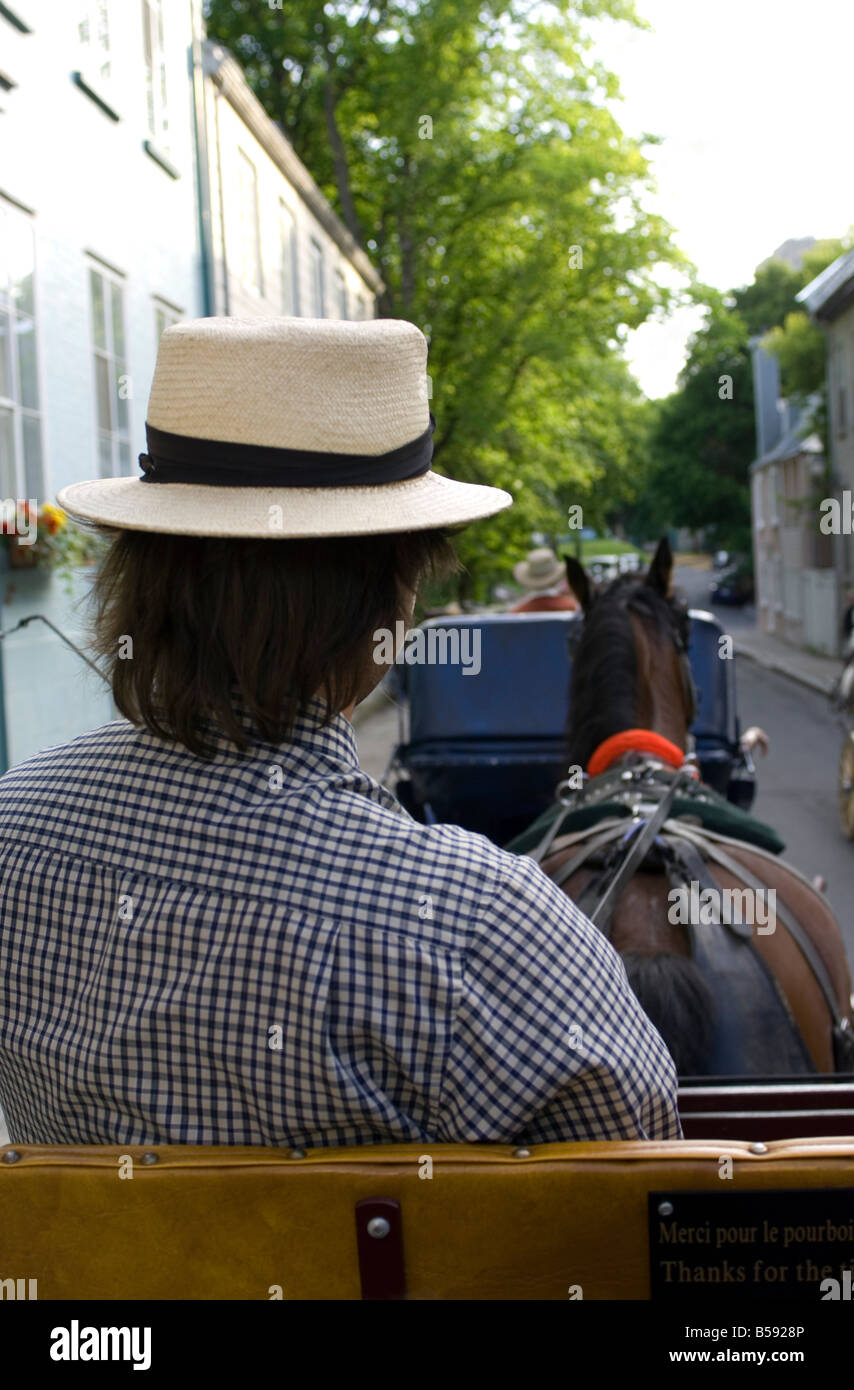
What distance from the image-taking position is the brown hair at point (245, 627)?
1.62 meters

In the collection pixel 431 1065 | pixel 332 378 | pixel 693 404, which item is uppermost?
pixel 693 404

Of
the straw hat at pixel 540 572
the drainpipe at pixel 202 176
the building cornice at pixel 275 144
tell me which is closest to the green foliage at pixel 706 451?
the building cornice at pixel 275 144

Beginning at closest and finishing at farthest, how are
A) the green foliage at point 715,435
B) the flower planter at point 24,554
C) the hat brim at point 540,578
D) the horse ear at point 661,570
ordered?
the horse ear at point 661,570, the flower planter at point 24,554, the hat brim at point 540,578, the green foliage at point 715,435

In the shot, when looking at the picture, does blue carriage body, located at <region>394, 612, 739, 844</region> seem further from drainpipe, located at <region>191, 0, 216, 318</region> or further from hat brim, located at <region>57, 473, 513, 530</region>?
drainpipe, located at <region>191, 0, 216, 318</region>

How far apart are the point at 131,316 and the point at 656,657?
8.33 meters

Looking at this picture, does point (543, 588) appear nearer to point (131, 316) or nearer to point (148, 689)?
point (131, 316)

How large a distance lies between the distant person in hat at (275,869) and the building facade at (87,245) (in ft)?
14.6

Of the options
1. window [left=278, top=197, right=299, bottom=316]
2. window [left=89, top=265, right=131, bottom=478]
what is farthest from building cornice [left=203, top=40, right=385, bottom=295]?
window [left=89, top=265, right=131, bottom=478]

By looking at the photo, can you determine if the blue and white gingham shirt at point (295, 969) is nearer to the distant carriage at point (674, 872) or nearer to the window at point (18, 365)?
the distant carriage at point (674, 872)

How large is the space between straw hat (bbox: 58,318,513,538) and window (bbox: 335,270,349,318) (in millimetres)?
24479

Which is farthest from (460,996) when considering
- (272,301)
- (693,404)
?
(693,404)

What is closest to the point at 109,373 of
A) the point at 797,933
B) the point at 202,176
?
the point at 202,176

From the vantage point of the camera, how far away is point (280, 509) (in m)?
1.65

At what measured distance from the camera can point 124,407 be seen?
1106 centimetres
